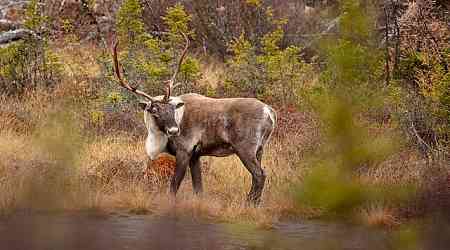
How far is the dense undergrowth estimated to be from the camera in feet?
11.3

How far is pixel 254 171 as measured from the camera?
10.2 m

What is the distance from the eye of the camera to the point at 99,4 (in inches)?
928

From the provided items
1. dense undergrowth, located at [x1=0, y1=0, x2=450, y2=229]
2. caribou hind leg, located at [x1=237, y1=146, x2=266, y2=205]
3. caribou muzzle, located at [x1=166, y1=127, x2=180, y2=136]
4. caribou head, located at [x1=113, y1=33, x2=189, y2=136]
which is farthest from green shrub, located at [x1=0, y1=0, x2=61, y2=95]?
caribou hind leg, located at [x1=237, y1=146, x2=266, y2=205]

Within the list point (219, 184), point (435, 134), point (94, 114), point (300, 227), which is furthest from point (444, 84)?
point (94, 114)

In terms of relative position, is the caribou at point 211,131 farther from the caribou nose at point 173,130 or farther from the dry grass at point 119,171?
the dry grass at point 119,171

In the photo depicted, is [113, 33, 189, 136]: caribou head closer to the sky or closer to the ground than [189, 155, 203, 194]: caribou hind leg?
closer to the sky

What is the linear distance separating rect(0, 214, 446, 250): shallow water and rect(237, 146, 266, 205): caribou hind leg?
1.36 m

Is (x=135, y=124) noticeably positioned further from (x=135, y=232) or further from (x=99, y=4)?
(x=99, y=4)

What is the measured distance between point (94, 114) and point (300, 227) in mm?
7900

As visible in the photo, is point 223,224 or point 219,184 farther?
point 219,184

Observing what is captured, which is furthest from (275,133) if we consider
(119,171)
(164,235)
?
(164,235)

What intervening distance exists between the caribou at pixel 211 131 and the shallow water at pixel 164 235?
1.44m

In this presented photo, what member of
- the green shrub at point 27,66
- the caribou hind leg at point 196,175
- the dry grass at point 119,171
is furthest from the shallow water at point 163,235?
the green shrub at point 27,66

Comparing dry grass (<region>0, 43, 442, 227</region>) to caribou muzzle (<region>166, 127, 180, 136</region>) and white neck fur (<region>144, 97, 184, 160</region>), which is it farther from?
caribou muzzle (<region>166, 127, 180, 136</region>)
